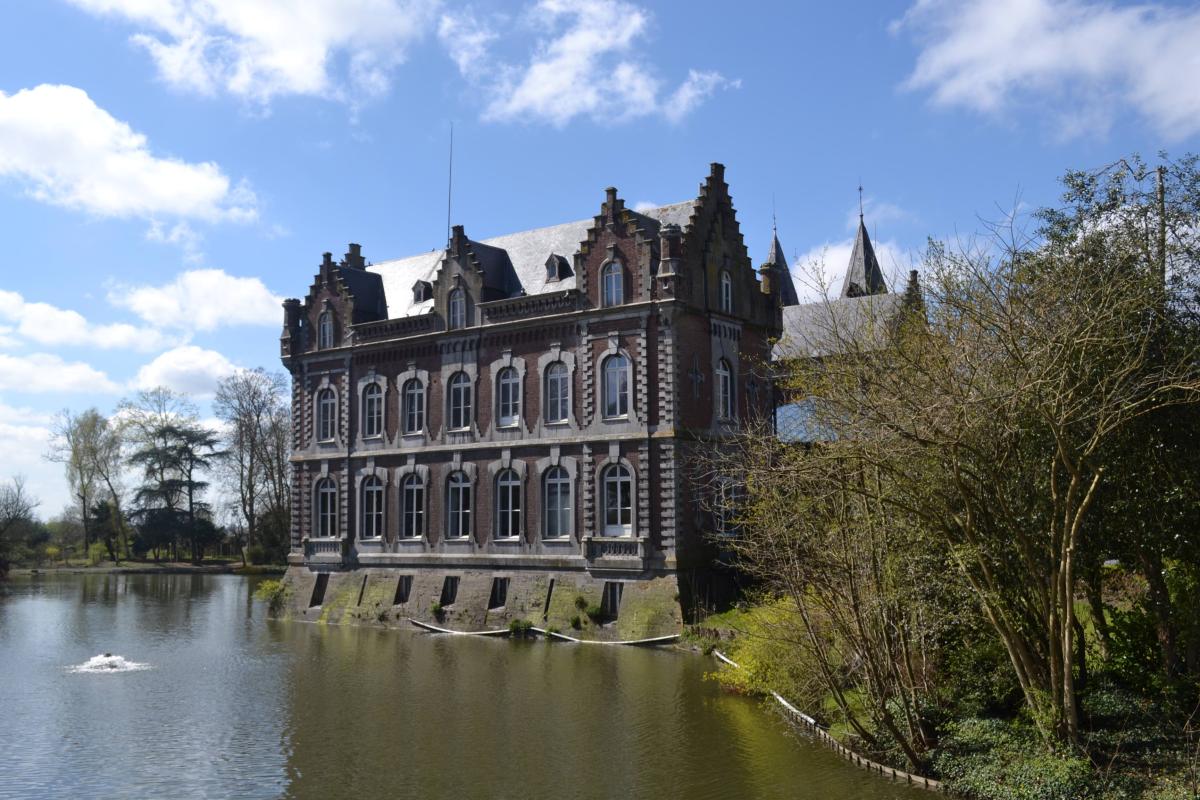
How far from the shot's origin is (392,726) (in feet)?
69.7

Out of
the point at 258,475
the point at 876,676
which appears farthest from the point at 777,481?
the point at 258,475

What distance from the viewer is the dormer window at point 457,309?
38.4m

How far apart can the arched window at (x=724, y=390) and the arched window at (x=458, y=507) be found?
950cm

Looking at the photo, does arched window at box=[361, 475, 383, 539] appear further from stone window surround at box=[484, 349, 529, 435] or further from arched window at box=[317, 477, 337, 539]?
stone window surround at box=[484, 349, 529, 435]

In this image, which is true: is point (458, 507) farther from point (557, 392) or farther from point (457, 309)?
point (457, 309)

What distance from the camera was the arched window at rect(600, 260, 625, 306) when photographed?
113ft

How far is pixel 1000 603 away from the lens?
53.0ft

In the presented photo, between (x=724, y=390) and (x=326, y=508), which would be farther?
(x=326, y=508)

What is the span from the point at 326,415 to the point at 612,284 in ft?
48.0

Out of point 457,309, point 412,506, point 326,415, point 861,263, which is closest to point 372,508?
A: point 412,506

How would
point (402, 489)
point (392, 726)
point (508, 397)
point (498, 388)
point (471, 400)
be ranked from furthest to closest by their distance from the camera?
point (402, 489) → point (471, 400) → point (498, 388) → point (508, 397) → point (392, 726)

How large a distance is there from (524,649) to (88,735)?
1353 centimetres

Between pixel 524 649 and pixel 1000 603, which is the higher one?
pixel 1000 603

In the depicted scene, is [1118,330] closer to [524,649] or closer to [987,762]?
[987,762]
